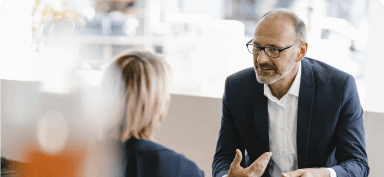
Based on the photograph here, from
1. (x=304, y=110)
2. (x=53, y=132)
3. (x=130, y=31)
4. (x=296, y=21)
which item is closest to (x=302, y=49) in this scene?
(x=296, y=21)

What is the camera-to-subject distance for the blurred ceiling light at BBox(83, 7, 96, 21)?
3.09 metres

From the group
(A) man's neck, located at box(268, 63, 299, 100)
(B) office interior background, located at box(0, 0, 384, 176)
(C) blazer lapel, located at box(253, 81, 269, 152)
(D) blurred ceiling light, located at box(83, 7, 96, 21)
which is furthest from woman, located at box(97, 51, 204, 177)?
(D) blurred ceiling light, located at box(83, 7, 96, 21)

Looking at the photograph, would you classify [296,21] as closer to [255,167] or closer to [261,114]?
[261,114]

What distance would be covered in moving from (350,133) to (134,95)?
83cm

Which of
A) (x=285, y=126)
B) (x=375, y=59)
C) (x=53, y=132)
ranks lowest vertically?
(x=53, y=132)

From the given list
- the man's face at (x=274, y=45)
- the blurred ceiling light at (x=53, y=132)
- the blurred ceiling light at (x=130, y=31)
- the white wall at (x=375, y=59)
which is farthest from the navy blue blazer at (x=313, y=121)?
the blurred ceiling light at (x=130, y=31)

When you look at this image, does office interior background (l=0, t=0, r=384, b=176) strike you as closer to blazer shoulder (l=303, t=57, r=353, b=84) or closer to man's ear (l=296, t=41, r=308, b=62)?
blazer shoulder (l=303, t=57, r=353, b=84)

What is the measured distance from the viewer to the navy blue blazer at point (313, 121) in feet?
4.17

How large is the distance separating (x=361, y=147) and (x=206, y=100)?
2.97 ft

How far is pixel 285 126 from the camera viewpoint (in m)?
1.37

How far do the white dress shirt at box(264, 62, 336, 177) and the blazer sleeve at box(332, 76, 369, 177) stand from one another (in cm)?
17

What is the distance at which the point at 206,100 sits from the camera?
77.3 inches

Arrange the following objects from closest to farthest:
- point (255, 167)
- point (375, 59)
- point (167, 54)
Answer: point (255, 167), point (375, 59), point (167, 54)

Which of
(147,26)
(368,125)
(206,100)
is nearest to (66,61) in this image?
(147,26)
